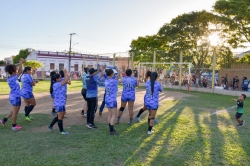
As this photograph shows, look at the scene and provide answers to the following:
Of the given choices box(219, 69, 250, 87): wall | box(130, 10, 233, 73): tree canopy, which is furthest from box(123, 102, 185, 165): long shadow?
box(130, 10, 233, 73): tree canopy

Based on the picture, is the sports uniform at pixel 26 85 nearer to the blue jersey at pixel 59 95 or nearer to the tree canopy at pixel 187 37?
the blue jersey at pixel 59 95

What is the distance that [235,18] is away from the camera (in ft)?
64.9

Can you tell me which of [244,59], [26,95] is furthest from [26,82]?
[244,59]

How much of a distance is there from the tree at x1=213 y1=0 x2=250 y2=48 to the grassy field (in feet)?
51.9

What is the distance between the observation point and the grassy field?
3922 mm

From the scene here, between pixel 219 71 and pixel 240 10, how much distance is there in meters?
6.21

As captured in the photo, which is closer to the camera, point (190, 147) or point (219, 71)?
point (190, 147)

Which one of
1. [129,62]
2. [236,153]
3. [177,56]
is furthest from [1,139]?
[129,62]

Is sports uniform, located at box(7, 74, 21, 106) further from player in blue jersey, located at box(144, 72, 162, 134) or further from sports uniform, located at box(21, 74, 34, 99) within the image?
player in blue jersey, located at box(144, 72, 162, 134)

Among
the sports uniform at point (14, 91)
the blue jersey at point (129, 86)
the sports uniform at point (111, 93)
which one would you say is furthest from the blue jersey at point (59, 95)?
the blue jersey at point (129, 86)

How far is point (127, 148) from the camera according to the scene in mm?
4480

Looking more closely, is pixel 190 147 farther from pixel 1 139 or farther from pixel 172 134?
pixel 1 139

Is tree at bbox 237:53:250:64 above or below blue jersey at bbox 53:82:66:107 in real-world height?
above

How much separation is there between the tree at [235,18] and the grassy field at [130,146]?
51.9ft
